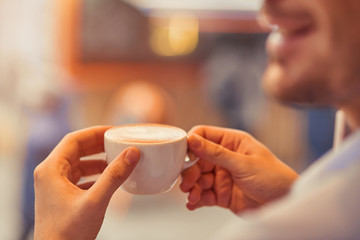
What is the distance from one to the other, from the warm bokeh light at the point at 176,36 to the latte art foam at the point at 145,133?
261 centimetres

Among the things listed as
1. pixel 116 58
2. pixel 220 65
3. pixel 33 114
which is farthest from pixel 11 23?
pixel 220 65

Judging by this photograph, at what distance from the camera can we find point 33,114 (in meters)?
2.23

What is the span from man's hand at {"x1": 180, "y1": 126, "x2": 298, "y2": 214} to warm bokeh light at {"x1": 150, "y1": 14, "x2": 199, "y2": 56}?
2504 millimetres

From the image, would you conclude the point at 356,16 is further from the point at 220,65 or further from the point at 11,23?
the point at 11,23

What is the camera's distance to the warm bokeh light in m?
3.55

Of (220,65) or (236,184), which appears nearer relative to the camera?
(236,184)

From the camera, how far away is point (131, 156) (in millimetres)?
827

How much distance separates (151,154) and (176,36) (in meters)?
2.87

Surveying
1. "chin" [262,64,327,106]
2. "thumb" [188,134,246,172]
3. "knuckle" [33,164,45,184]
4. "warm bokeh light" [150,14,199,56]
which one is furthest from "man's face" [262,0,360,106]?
"warm bokeh light" [150,14,199,56]

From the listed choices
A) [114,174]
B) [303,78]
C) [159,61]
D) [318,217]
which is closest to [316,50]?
[303,78]

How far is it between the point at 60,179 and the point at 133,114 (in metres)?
1.56

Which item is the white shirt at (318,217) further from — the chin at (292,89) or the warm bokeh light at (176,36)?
the warm bokeh light at (176,36)

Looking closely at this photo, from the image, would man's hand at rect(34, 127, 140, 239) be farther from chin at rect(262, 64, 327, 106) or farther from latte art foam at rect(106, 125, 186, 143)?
chin at rect(262, 64, 327, 106)

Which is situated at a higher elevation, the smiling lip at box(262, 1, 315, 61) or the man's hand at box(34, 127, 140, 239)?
the smiling lip at box(262, 1, 315, 61)
